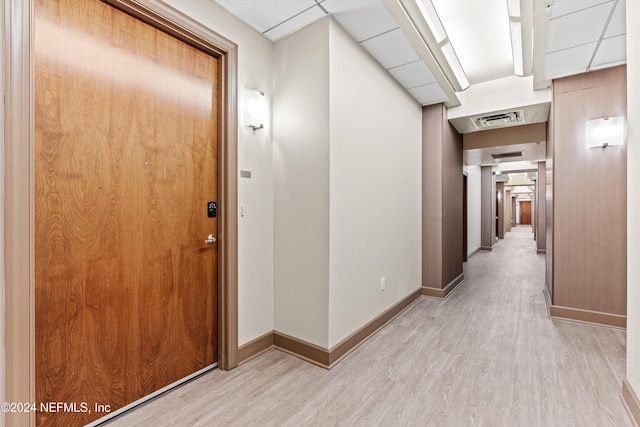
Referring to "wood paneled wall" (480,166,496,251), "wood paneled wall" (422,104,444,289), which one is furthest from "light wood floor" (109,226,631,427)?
"wood paneled wall" (480,166,496,251)

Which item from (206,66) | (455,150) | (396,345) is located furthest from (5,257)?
(455,150)

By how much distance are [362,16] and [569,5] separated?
144 cm

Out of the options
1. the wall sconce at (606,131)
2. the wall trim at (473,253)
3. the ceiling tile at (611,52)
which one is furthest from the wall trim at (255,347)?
the wall trim at (473,253)

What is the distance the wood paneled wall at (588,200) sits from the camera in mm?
A: 2986

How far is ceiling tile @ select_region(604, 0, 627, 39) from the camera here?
207 centimetres

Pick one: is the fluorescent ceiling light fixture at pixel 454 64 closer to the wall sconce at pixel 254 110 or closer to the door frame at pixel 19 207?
the wall sconce at pixel 254 110

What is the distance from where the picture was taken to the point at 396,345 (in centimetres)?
262

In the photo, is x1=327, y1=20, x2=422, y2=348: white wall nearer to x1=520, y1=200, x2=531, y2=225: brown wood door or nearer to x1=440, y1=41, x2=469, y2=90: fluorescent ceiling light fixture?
x1=440, y1=41, x2=469, y2=90: fluorescent ceiling light fixture

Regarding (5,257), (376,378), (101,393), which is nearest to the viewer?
(5,257)

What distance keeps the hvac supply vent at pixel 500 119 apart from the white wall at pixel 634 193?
7.52 feet

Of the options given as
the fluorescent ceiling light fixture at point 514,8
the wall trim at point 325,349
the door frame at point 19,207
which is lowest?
the wall trim at point 325,349

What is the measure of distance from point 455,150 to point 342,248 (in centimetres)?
318

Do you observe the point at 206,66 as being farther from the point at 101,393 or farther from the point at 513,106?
the point at 513,106

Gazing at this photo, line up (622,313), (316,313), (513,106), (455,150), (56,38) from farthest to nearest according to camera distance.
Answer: (455,150) → (513,106) → (622,313) → (316,313) → (56,38)
